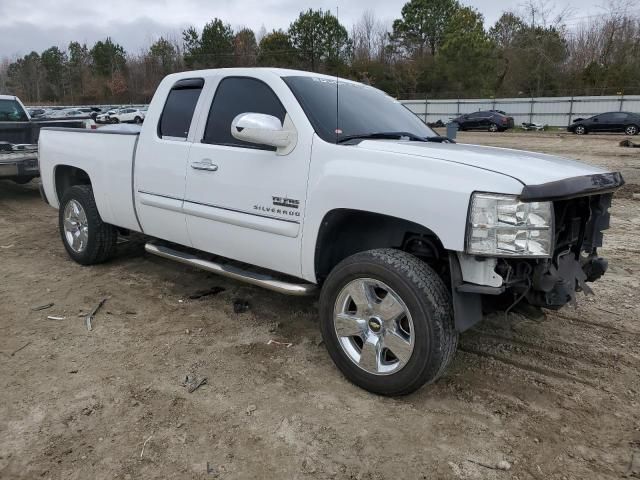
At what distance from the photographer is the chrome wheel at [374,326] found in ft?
9.83

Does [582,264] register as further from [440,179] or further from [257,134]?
[257,134]

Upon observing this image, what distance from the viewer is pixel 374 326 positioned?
10.1 ft

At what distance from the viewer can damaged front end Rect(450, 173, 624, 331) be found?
108 inches

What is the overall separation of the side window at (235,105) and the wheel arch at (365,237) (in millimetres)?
791

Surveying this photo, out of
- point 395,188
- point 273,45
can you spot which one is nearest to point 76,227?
point 395,188

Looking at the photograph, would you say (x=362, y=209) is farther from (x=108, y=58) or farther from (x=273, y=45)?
(x=108, y=58)

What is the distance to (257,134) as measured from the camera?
10.9 feet

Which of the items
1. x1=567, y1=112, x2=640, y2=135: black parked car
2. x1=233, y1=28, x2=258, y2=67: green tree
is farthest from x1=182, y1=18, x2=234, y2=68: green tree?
x1=567, y1=112, x2=640, y2=135: black parked car

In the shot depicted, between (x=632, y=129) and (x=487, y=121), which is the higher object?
(x=487, y=121)

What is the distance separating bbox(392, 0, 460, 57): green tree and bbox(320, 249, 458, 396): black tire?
61853mm

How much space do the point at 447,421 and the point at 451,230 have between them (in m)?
1.07

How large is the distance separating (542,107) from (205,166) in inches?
1628

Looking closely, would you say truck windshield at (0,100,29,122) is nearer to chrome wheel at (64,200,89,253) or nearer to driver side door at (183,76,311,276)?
chrome wheel at (64,200,89,253)

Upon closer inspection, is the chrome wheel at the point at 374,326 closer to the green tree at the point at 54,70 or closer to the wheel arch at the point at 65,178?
the wheel arch at the point at 65,178
